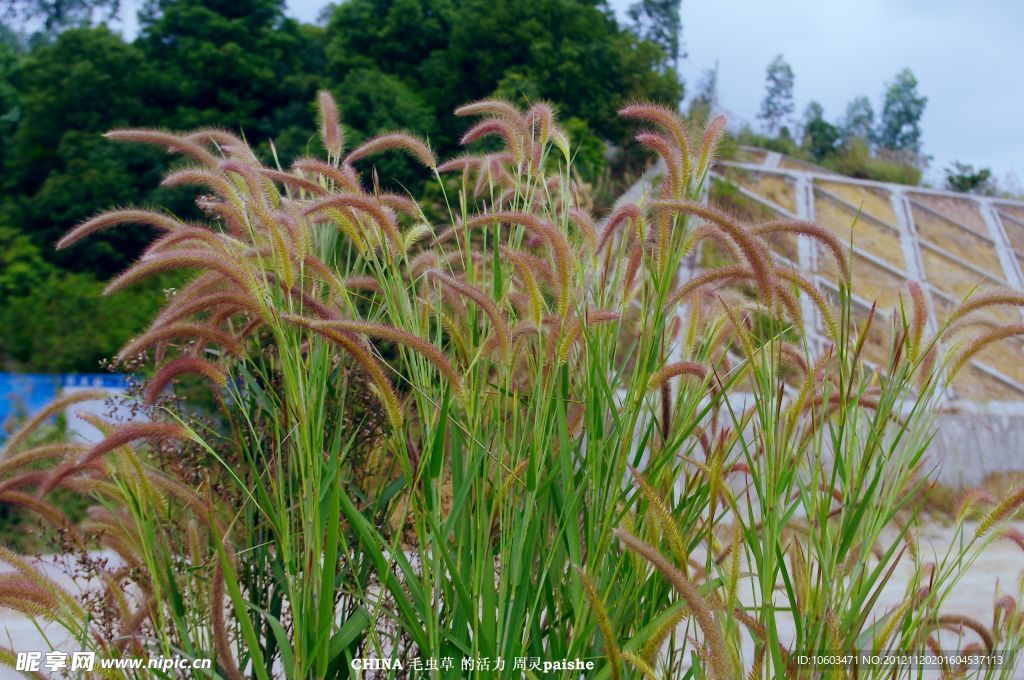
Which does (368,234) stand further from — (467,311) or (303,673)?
(303,673)

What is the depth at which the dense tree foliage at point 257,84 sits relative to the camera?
1091 centimetres

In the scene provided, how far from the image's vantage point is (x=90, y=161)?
11.5 metres

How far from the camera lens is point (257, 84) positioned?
13117mm

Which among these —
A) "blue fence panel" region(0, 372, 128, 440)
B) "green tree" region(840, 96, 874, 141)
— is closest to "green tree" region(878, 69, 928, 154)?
"green tree" region(840, 96, 874, 141)

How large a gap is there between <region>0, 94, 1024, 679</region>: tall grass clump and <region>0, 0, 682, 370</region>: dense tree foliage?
8.33m

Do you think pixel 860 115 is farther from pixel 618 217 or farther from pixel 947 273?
pixel 618 217

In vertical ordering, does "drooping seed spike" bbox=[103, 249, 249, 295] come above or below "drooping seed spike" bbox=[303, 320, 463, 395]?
above

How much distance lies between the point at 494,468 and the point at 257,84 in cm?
1256

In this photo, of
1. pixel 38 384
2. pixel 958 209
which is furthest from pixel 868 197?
pixel 38 384

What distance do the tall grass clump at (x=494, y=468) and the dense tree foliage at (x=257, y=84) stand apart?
27.3 feet

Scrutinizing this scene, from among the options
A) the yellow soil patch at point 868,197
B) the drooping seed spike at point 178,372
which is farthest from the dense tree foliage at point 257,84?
the drooping seed spike at point 178,372

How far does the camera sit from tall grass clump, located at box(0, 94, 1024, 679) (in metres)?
1.41

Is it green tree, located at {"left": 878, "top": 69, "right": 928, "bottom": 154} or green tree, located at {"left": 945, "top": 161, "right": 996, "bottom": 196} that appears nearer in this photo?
green tree, located at {"left": 945, "top": 161, "right": 996, "bottom": 196}

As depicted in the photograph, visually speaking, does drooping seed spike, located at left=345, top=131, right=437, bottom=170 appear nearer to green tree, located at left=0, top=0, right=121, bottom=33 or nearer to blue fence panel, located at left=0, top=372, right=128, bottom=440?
blue fence panel, located at left=0, top=372, right=128, bottom=440
